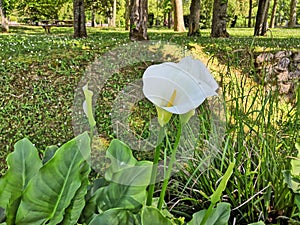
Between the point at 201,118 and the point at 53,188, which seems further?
the point at 201,118

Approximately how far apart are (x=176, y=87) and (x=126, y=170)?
472 millimetres

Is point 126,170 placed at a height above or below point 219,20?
below

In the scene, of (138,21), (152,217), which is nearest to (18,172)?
(152,217)

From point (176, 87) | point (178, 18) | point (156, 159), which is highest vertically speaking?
point (176, 87)

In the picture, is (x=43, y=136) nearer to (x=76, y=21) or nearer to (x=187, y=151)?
(x=187, y=151)

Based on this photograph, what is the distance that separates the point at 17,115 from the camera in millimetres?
3812

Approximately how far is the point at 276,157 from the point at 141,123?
2.22 meters

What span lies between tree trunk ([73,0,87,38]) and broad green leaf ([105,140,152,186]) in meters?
6.16

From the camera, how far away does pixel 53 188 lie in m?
1.16

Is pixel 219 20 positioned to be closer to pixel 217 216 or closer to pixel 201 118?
pixel 201 118

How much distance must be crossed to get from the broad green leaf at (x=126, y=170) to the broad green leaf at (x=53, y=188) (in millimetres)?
134

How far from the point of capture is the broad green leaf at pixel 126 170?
1.25m

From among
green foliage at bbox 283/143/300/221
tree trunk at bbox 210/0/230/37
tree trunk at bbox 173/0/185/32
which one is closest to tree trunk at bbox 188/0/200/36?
tree trunk at bbox 210/0/230/37

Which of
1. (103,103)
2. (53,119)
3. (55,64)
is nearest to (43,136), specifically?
(53,119)
